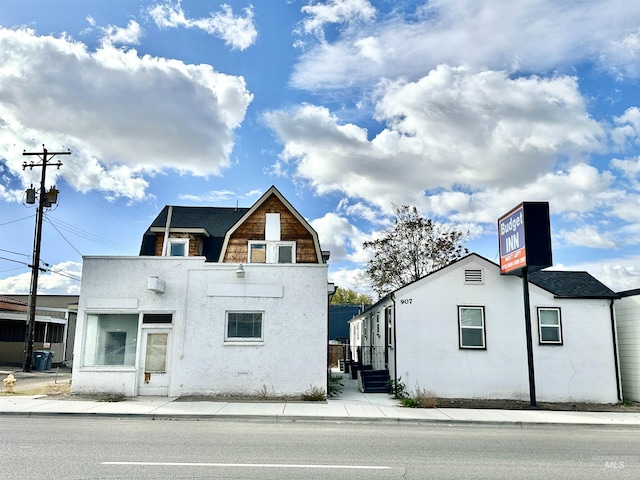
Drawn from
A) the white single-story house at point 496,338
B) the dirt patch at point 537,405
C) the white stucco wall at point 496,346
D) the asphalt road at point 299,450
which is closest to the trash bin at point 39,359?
the asphalt road at point 299,450

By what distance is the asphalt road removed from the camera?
7633 millimetres

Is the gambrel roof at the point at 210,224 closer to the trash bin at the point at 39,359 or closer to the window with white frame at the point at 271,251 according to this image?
the window with white frame at the point at 271,251

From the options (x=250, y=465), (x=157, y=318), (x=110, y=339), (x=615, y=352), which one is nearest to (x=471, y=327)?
(x=615, y=352)

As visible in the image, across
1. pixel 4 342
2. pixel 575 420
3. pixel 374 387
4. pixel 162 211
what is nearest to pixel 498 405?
pixel 575 420

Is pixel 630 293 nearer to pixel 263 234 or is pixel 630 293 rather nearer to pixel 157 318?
pixel 263 234

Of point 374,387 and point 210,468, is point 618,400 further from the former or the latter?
point 210,468

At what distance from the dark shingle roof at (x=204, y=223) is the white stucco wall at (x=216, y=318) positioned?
862 centimetres

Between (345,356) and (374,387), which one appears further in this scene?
(345,356)

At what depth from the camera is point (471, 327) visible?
60.4 ft

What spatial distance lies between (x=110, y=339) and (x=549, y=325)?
1449 cm

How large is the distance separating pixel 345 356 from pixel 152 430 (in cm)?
2531

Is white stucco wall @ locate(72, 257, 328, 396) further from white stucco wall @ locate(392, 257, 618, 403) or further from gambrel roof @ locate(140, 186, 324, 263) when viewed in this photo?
gambrel roof @ locate(140, 186, 324, 263)

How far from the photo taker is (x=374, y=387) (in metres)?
19.6

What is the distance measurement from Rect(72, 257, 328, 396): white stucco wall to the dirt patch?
4151 mm
